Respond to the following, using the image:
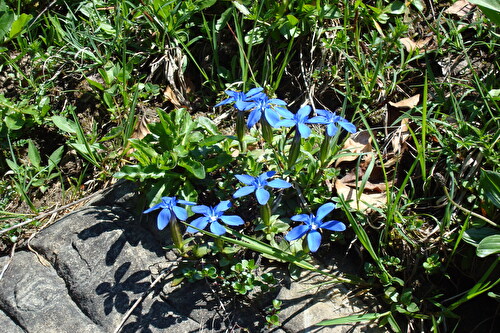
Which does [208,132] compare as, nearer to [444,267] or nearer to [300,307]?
[300,307]

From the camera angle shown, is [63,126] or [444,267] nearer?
[444,267]

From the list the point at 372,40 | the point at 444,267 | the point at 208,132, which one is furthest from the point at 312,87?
the point at 444,267

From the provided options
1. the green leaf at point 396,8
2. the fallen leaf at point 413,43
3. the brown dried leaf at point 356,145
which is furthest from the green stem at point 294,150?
the green leaf at point 396,8

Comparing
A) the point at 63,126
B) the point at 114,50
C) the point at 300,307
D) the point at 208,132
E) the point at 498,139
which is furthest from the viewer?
the point at 114,50

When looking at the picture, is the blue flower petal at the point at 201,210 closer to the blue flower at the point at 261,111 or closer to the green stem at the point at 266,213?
the green stem at the point at 266,213

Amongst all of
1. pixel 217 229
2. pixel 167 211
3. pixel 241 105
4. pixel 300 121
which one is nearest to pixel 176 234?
pixel 167 211

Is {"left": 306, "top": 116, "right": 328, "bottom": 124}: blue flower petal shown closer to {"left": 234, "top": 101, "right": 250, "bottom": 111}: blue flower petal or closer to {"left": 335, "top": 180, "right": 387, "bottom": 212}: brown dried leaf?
{"left": 234, "top": 101, "right": 250, "bottom": 111}: blue flower petal
